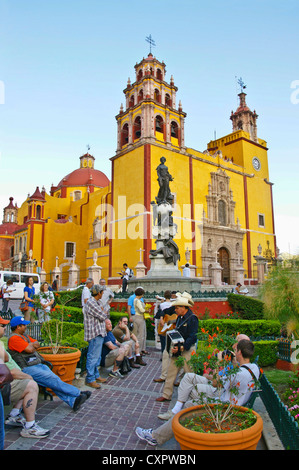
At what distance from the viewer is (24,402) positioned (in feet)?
12.5

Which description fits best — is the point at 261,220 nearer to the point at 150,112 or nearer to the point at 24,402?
the point at 150,112

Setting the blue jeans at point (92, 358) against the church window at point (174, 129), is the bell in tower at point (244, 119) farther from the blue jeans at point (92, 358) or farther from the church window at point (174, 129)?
the blue jeans at point (92, 358)

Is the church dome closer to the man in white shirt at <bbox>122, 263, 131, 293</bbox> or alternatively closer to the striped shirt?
the man in white shirt at <bbox>122, 263, 131, 293</bbox>

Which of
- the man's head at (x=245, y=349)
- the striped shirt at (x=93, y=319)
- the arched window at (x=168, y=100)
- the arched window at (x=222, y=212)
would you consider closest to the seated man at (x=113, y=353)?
the striped shirt at (x=93, y=319)

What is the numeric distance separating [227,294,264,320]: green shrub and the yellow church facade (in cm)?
1108

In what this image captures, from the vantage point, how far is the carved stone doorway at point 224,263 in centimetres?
2836

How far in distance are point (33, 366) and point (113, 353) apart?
84.5 inches

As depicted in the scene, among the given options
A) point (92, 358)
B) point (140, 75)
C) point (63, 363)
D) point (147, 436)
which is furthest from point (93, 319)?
point (140, 75)

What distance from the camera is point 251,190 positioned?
32875 millimetres

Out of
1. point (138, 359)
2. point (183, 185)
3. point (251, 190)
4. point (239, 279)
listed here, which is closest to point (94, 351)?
point (138, 359)

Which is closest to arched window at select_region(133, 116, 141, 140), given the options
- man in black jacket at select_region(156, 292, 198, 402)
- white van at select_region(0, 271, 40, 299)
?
white van at select_region(0, 271, 40, 299)
